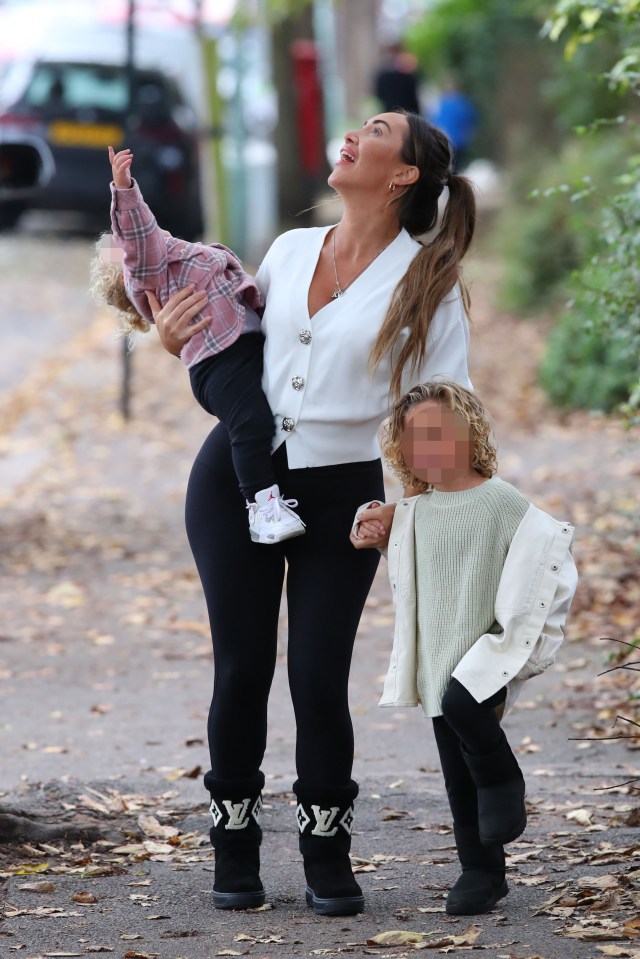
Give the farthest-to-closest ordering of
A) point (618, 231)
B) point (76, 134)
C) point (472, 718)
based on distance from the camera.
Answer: point (76, 134) < point (618, 231) < point (472, 718)

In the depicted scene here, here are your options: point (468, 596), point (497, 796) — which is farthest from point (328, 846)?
point (468, 596)

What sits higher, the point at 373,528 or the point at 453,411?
the point at 453,411

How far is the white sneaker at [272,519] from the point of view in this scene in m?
3.54

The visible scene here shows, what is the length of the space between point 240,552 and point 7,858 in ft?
4.04

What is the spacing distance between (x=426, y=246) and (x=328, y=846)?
1.53 metres

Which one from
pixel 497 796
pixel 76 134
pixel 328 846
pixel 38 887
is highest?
pixel 76 134

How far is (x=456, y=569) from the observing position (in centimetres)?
353

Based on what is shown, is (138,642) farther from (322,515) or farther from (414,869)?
(322,515)

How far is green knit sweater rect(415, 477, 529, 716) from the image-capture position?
11.5ft

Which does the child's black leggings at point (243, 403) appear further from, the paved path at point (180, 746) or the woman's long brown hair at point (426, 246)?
the paved path at point (180, 746)

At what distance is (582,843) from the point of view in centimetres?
428

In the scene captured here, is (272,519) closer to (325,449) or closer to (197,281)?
(325,449)

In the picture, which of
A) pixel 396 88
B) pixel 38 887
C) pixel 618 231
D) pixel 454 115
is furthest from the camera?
pixel 454 115

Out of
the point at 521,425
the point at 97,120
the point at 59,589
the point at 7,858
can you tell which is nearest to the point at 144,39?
the point at 97,120
